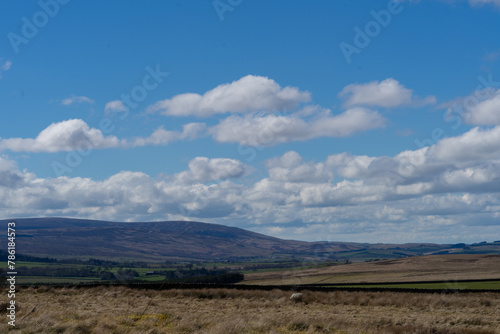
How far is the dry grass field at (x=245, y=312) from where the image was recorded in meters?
19.6

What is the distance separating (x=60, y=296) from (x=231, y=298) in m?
12.9

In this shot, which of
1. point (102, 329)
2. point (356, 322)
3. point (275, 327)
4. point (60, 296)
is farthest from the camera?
point (60, 296)

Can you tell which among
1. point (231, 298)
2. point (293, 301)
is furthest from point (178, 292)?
point (293, 301)

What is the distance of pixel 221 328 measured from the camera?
61.9 feet

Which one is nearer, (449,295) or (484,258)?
(449,295)

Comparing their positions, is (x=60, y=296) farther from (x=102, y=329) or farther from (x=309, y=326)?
(x=309, y=326)

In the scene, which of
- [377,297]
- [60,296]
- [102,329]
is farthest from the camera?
[377,297]

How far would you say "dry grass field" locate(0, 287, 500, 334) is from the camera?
19.6m

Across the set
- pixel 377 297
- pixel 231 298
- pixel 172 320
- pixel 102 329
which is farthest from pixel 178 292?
pixel 102 329

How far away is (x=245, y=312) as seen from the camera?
28.4 meters

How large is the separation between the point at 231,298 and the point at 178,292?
4.32m

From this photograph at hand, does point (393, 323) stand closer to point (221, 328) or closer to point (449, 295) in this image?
point (221, 328)

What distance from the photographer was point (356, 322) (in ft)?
80.0

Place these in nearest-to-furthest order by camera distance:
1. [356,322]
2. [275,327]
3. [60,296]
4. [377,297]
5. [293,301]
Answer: [275,327] → [356,322] → [60,296] → [293,301] → [377,297]
